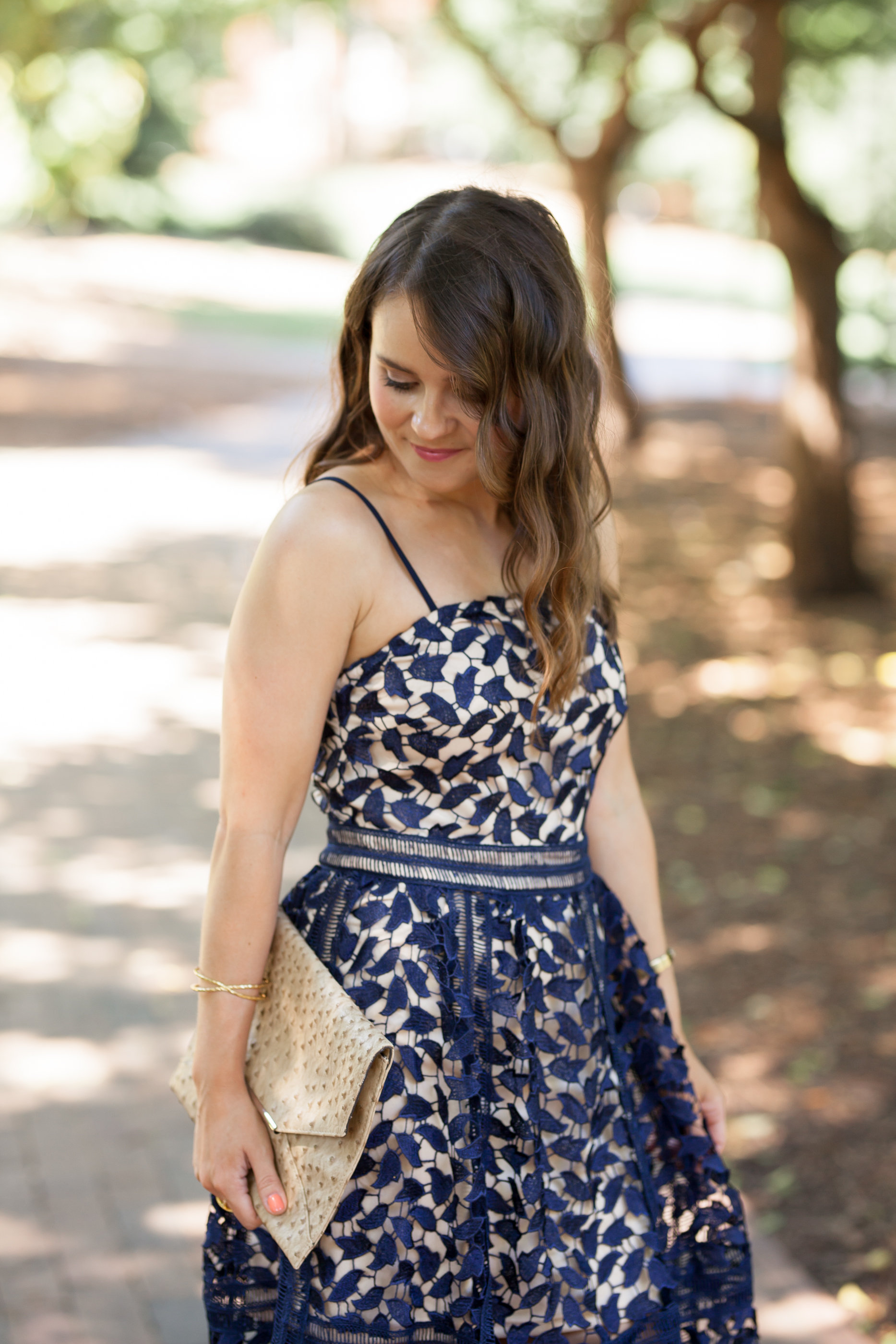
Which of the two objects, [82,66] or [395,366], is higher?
[82,66]

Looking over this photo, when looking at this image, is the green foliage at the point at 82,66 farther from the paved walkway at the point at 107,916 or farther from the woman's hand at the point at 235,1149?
the woman's hand at the point at 235,1149

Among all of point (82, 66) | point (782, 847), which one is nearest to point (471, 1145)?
point (782, 847)

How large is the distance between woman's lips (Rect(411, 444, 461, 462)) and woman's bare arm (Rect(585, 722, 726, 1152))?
0.56 meters

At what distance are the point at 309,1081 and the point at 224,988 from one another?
173mm

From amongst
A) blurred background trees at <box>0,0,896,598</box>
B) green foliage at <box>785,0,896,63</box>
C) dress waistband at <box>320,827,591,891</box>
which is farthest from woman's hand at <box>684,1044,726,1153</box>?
green foliage at <box>785,0,896,63</box>

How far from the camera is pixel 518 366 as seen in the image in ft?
6.07

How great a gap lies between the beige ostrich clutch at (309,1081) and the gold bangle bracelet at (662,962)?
0.58 metres

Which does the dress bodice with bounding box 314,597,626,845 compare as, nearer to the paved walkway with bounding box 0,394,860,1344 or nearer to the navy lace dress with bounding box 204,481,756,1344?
the navy lace dress with bounding box 204,481,756,1344

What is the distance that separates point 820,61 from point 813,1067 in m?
11.7

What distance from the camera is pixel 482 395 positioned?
72.9 inches

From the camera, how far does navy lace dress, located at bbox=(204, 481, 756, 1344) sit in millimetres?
1868

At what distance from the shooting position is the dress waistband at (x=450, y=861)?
75.7 inches

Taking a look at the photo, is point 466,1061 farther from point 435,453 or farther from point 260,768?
point 435,453

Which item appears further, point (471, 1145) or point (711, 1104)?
point (711, 1104)
